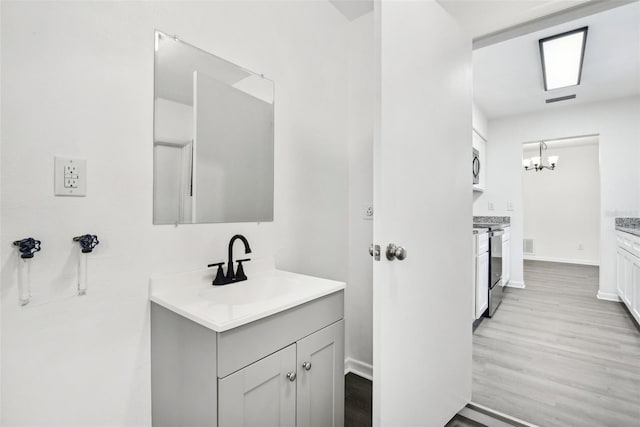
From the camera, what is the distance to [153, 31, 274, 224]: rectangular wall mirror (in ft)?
3.84

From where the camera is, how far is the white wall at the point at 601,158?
3562mm

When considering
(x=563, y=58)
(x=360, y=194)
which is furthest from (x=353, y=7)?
(x=563, y=58)

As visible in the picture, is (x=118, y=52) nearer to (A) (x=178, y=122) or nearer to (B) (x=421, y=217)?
(A) (x=178, y=122)

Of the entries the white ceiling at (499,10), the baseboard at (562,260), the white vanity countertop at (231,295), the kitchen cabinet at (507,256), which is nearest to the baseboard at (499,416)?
the white vanity countertop at (231,295)

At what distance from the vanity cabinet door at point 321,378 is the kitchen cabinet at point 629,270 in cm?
296

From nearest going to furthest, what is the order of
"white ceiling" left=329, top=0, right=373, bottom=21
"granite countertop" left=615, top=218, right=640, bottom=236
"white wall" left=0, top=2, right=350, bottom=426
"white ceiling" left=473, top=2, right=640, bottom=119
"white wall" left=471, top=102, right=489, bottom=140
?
1. "white wall" left=0, top=2, right=350, bottom=426
2. "white ceiling" left=329, top=0, right=373, bottom=21
3. "white ceiling" left=473, top=2, right=640, bottom=119
4. "granite countertop" left=615, top=218, right=640, bottom=236
5. "white wall" left=471, top=102, right=489, bottom=140

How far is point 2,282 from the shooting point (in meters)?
0.83

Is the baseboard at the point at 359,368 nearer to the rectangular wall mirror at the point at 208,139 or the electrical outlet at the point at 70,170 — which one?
the rectangular wall mirror at the point at 208,139

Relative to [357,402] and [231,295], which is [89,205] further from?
[357,402]

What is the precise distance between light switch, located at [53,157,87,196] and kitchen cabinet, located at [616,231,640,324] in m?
3.81

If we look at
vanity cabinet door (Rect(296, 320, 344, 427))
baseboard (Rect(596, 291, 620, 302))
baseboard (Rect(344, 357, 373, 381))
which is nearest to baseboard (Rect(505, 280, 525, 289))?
baseboard (Rect(596, 291, 620, 302))

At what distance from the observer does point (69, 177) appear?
37.1 inches

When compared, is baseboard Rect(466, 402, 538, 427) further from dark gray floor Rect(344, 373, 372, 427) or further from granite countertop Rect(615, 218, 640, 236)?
granite countertop Rect(615, 218, 640, 236)

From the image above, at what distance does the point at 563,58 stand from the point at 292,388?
11.0ft
